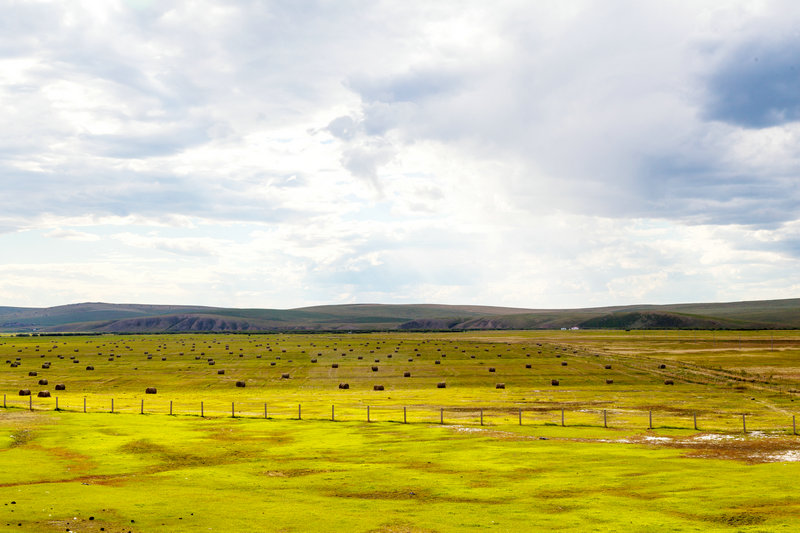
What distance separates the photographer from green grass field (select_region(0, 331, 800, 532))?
994 inches

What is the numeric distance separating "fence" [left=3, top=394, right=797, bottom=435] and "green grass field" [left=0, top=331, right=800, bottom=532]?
33 centimetres

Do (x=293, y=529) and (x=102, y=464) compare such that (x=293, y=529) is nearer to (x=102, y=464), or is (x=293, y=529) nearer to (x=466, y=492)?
(x=466, y=492)

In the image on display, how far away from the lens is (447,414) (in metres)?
56.8

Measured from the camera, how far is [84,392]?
258 feet

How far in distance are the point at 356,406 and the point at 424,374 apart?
3333 cm

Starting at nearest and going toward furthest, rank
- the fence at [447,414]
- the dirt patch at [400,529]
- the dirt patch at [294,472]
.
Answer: the dirt patch at [400,529]
the dirt patch at [294,472]
the fence at [447,414]

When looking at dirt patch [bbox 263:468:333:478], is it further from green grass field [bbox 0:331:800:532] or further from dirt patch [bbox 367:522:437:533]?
dirt patch [bbox 367:522:437:533]

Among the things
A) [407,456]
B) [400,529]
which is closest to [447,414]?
[407,456]

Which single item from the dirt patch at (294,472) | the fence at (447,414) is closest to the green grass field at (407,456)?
the dirt patch at (294,472)

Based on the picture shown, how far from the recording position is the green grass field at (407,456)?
25250mm

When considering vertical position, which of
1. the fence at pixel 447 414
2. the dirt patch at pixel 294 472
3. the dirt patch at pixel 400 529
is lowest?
the fence at pixel 447 414

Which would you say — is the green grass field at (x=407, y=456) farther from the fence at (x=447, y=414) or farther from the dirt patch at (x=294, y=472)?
the fence at (x=447, y=414)

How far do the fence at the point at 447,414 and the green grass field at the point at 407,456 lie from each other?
33cm

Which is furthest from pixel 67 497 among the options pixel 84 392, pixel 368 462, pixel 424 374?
pixel 424 374
